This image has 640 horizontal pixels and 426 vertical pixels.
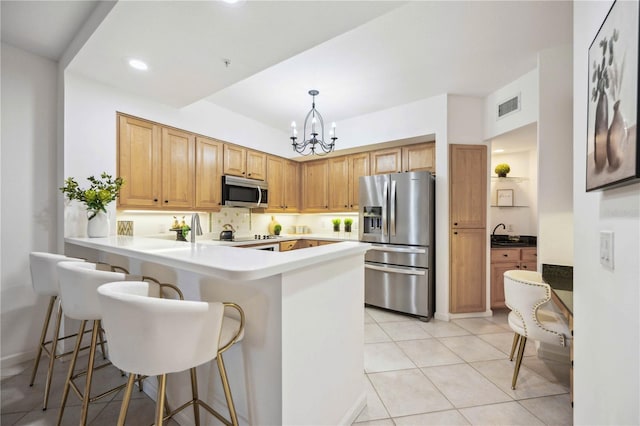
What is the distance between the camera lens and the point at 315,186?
484 centimetres

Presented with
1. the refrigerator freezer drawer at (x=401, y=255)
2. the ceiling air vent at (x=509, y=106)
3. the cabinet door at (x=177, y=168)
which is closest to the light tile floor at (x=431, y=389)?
the refrigerator freezer drawer at (x=401, y=255)

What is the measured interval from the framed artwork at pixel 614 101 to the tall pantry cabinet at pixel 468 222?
244 centimetres

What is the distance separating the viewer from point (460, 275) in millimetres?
3418

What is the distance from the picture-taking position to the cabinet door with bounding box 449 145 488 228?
3.43 meters

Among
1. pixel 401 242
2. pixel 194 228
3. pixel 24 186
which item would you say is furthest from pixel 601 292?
pixel 24 186

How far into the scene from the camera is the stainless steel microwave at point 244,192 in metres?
3.71

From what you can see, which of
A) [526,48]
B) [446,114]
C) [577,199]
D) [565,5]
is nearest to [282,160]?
[446,114]

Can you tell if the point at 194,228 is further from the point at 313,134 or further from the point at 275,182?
the point at 275,182

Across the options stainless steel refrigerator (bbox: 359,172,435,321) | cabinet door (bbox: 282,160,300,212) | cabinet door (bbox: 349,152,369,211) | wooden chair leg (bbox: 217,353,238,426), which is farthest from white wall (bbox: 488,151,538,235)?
wooden chair leg (bbox: 217,353,238,426)

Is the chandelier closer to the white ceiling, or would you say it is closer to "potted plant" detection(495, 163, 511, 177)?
the white ceiling

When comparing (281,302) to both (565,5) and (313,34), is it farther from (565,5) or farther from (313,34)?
(565,5)

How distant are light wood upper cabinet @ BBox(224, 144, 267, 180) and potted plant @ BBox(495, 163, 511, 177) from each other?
12.0 ft

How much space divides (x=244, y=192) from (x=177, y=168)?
3.15 ft

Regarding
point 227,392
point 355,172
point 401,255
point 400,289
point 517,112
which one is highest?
point 517,112
